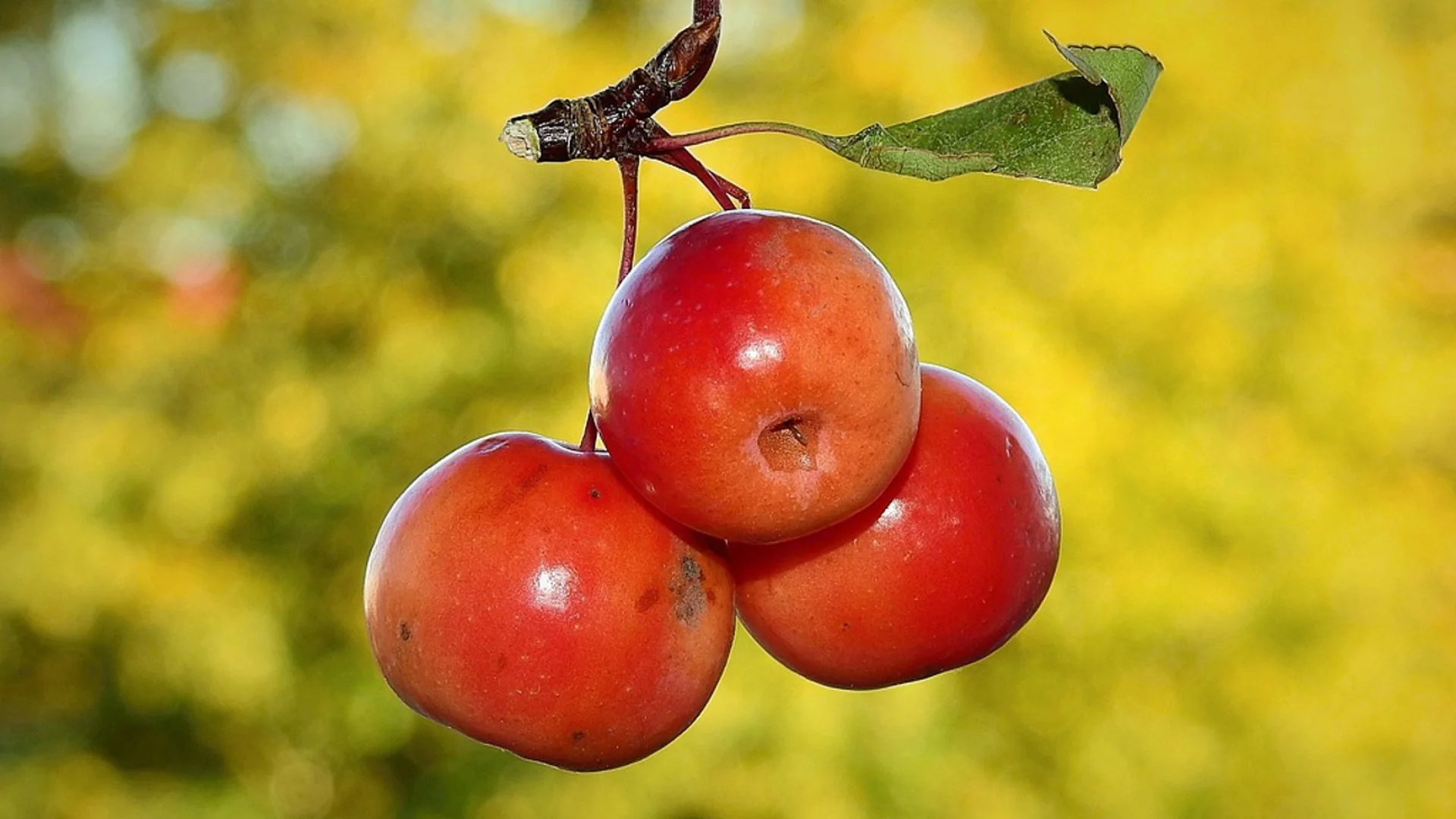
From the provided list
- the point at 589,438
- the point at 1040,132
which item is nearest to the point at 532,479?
the point at 589,438

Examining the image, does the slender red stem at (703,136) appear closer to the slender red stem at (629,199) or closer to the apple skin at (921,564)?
the slender red stem at (629,199)

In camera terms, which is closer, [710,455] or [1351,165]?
[710,455]

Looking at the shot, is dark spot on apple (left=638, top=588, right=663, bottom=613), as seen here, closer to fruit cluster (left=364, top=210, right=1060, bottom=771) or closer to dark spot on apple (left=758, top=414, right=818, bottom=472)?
fruit cluster (left=364, top=210, right=1060, bottom=771)

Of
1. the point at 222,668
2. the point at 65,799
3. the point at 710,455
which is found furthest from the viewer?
the point at 65,799

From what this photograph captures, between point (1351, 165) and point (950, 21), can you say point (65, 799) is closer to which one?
point (950, 21)

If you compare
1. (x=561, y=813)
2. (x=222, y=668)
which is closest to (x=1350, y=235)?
(x=561, y=813)

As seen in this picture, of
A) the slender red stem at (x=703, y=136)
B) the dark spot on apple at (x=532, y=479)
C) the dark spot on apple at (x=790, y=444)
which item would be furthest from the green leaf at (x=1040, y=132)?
the dark spot on apple at (x=532, y=479)
